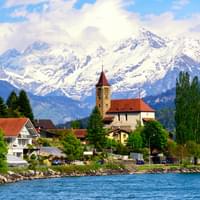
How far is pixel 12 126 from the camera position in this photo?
108938mm

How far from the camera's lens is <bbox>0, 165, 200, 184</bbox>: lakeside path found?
86.7m

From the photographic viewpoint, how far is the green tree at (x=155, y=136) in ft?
415

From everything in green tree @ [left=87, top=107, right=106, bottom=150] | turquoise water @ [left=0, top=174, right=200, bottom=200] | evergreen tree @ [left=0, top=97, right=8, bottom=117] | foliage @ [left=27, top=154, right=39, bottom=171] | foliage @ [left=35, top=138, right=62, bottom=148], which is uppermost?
evergreen tree @ [left=0, top=97, right=8, bottom=117]

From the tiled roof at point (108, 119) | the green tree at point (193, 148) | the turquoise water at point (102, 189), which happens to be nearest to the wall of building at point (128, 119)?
the tiled roof at point (108, 119)

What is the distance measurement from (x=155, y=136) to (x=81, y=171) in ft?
102

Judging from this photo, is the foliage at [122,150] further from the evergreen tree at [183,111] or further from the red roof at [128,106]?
the red roof at [128,106]

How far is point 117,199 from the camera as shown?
6103cm

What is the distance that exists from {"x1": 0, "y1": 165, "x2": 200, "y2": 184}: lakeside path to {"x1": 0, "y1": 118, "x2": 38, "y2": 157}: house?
11705 millimetres

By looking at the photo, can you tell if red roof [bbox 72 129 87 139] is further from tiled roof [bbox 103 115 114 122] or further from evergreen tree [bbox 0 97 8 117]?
evergreen tree [bbox 0 97 8 117]

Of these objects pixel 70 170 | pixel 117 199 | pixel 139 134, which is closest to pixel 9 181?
pixel 70 170

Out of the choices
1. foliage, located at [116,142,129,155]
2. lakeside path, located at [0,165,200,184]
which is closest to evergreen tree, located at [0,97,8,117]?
foliage, located at [116,142,129,155]

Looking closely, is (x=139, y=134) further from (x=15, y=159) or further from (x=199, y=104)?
(x=15, y=159)

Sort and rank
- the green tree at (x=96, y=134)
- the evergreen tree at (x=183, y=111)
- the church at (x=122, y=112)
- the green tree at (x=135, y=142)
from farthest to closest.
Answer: the church at (x=122, y=112)
the green tree at (x=135, y=142)
the green tree at (x=96, y=134)
the evergreen tree at (x=183, y=111)

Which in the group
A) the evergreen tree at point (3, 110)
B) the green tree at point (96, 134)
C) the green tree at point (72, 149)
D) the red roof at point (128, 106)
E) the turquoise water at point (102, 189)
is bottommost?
the turquoise water at point (102, 189)
